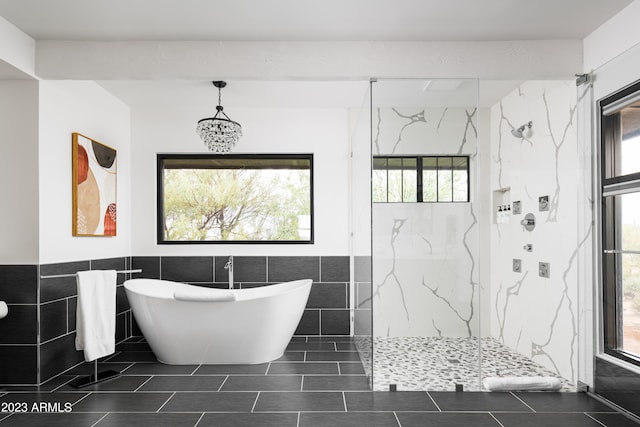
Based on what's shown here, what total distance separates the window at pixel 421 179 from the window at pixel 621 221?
0.90 metres

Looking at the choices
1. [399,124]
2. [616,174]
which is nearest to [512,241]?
[616,174]

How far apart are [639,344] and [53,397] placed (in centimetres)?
374

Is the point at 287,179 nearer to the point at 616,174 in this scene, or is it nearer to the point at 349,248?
the point at 349,248

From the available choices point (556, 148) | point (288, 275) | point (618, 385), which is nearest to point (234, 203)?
point (288, 275)

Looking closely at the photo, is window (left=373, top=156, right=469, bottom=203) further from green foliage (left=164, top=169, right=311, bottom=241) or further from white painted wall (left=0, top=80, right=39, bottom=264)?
white painted wall (left=0, top=80, right=39, bottom=264)

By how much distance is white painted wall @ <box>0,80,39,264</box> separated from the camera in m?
3.67

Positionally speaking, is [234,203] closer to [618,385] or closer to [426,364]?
[426,364]

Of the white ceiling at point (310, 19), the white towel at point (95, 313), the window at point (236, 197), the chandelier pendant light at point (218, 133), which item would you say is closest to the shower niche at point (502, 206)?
the white ceiling at point (310, 19)

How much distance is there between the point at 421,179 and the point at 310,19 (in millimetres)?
1252

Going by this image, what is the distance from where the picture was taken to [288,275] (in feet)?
17.8

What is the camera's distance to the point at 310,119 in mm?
5527

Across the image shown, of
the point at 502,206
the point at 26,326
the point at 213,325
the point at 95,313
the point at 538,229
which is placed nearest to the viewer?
the point at 26,326

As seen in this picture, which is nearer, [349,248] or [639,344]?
[639,344]

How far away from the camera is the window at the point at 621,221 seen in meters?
3.04
